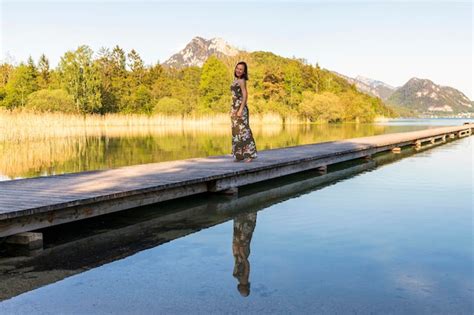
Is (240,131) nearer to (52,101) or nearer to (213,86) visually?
(52,101)

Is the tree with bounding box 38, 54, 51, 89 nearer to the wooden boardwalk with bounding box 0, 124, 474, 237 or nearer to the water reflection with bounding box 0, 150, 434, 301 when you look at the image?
the wooden boardwalk with bounding box 0, 124, 474, 237

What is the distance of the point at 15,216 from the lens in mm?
5266

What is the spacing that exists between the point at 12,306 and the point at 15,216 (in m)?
1.57

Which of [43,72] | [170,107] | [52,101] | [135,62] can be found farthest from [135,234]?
[135,62]

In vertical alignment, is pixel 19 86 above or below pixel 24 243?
above

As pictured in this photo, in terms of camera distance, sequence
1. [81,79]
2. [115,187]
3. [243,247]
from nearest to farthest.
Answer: [243,247], [115,187], [81,79]

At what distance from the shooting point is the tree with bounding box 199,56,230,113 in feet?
177

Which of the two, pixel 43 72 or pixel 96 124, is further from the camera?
pixel 43 72

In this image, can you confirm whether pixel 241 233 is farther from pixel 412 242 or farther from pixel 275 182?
pixel 275 182

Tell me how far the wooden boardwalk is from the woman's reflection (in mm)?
1189

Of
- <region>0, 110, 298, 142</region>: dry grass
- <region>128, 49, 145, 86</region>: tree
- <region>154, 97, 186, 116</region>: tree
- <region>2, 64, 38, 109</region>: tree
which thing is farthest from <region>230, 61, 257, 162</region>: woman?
<region>128, 49, 145, 86</region>: tree

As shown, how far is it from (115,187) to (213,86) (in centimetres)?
4940

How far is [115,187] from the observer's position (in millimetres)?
7094

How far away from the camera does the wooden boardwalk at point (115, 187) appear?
18.5 feet
